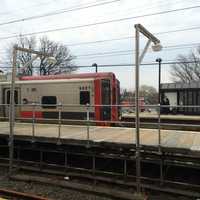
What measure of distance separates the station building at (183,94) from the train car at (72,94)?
14.9 m

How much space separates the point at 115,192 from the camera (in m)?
10.1

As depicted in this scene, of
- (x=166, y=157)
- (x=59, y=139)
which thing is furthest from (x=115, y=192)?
(x=59, y=139)

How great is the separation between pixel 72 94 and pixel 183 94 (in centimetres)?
1840

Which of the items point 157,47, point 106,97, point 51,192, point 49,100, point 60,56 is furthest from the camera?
point 60,56

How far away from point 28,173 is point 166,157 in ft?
16.5

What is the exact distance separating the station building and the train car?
48.9 ft

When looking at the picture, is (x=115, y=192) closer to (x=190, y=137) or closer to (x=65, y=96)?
(x=190, y=137)

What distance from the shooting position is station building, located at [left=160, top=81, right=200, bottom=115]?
32.0 m

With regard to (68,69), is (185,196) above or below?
below

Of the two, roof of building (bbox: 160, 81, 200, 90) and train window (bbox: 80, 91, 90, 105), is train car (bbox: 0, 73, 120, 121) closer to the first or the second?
train window (bbox: 80, 91, 90, 105)

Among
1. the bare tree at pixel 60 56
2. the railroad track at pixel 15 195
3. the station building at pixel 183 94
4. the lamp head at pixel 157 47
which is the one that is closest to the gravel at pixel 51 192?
the railroad track at pixel 15 195

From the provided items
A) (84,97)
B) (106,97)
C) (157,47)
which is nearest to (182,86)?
(106,97)

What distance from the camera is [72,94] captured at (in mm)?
17109

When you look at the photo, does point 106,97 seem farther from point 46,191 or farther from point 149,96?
point 149,96
